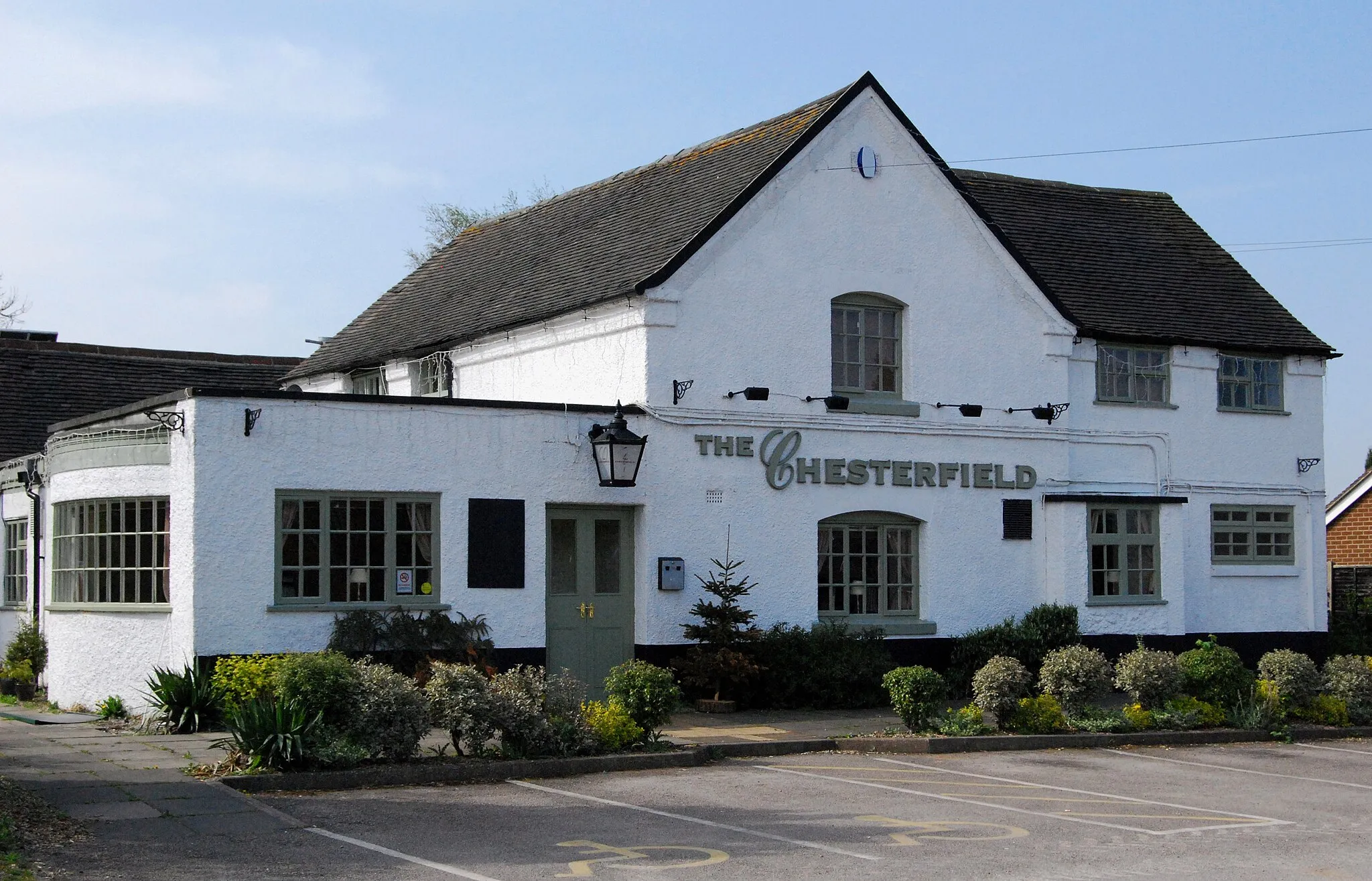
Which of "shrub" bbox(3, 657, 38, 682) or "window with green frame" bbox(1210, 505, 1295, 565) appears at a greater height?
"window with green frame" bbox(1210, 505, 1295, 565)

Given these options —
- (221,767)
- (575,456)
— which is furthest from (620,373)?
(221,767)

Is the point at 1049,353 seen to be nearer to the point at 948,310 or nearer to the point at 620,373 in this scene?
the point at 948,310

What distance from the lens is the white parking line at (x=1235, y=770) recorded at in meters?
13.8

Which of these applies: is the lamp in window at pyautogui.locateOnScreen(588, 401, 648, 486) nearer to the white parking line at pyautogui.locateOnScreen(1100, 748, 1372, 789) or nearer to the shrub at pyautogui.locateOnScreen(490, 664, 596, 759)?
the shrub at pyautogui.locateOnScreen(490, 664, 596, 759)

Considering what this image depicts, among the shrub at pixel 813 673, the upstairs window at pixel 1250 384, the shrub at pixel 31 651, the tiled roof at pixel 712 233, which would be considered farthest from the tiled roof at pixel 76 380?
the upstairs window at pixel 1250 384

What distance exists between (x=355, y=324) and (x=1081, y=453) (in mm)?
12666

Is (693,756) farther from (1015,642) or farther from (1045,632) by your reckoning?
(1045,632)

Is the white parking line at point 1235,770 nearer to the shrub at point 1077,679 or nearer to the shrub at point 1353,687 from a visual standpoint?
the shrub at point 1077,679

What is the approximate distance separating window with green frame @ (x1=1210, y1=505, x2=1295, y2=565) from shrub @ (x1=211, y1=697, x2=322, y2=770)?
606 inches

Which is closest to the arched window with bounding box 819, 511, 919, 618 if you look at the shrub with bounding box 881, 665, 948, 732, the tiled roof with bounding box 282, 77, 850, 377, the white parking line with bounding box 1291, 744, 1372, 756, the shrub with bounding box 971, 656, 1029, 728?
the shrub with bounding box 971, 656, 1029, 728

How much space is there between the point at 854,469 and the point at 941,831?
9.29 meters

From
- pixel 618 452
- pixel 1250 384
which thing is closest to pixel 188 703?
pixel 618 452

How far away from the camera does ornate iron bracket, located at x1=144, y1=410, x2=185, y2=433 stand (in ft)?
53.2

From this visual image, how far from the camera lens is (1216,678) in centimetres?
1769
